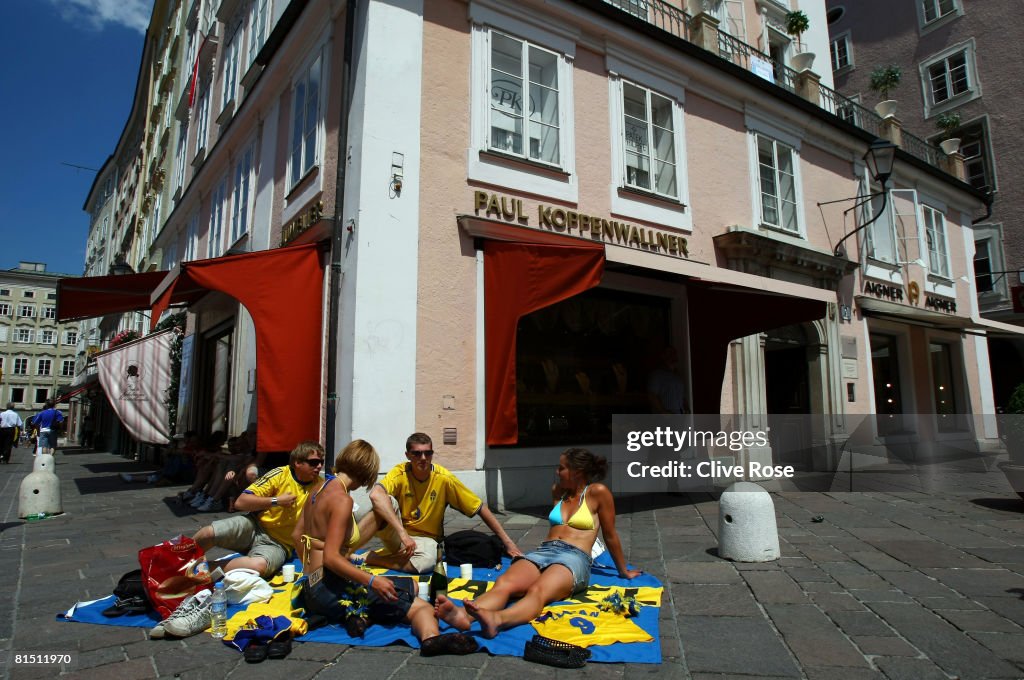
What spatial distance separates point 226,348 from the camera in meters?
12.6

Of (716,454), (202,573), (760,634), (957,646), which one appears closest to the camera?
(957,646)

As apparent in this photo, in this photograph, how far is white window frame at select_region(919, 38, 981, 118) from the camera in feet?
73.2

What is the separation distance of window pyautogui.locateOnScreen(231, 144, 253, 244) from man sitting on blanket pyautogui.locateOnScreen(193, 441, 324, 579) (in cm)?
823

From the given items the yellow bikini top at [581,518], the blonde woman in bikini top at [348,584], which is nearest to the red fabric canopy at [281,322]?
the blonde woman in bikini top at [348,584]

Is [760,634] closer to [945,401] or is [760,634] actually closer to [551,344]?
[551,344]

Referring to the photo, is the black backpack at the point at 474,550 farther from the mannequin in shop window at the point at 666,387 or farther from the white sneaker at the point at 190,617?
the mannequin in shop window at the point at 666,387

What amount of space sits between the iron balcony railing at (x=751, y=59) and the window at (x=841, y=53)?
11797 millimetres

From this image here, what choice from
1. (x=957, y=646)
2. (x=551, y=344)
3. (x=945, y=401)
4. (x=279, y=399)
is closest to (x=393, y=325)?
(x=279, y=399)

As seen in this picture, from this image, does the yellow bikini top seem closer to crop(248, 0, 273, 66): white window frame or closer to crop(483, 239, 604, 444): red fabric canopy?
crop(483, 239, 604, 444): red fabric canopy

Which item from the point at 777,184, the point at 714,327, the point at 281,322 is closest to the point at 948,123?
the point at 777,184

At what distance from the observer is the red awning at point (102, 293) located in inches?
328

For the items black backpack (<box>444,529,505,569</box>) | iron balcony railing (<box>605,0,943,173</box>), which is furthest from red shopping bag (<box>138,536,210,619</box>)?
iron balcony railing (<box>605,0,943,173</box>)

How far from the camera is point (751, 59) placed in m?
13.1

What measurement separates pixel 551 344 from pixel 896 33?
24507mm
